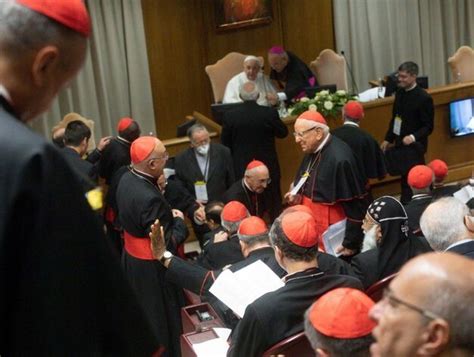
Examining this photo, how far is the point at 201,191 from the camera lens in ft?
20.8

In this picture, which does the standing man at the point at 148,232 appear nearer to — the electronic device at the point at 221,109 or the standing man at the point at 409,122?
the electronic device at the point at 221,109

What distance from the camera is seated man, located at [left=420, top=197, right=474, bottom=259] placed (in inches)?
144

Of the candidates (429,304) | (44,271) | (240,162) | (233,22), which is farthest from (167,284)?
(233,22)

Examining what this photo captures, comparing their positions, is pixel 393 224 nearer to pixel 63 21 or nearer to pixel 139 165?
pixel 139 165

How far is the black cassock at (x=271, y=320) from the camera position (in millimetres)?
3102

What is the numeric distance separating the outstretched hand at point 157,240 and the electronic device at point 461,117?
15.4 ft

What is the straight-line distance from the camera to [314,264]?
3.47 meters

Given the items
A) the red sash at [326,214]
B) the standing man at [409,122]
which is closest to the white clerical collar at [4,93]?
the red sash at [326,214]

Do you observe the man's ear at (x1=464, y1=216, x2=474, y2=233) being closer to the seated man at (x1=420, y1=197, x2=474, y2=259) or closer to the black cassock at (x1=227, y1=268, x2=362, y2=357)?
the seated man at (x1=420, y1=197, x2=474, y2=259)

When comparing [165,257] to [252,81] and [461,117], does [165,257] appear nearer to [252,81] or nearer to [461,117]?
[252,81]

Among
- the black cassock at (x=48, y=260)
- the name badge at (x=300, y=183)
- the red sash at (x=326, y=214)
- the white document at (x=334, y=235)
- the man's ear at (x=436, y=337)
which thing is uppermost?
the black cassock at (x=48, y=260)

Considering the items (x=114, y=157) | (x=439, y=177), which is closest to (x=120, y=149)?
(x=114, y=157)

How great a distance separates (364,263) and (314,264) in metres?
0.70

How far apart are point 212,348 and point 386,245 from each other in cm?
127
